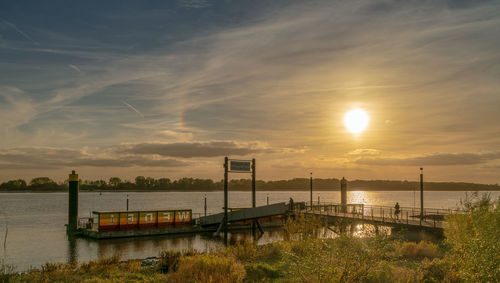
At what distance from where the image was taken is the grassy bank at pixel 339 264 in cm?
926

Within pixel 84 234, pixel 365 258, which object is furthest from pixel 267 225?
pixel 365 258

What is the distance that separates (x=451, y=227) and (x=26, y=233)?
Result: 4991cm

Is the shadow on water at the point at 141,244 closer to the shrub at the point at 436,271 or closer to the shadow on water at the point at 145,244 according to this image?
the shadow on water at the point at 145,244

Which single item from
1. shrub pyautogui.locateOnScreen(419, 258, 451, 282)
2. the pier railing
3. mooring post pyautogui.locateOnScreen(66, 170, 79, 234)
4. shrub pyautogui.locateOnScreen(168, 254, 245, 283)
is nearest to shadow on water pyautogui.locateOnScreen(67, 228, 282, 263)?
mooring post pyautogui.locateOnScreen(66, 170, 79, 234)

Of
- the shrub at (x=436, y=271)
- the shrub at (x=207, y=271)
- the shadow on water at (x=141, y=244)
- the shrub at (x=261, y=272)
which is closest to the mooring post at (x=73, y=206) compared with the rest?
the shadow on water at (x=141, y=244)

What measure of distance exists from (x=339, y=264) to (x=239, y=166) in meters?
30.1

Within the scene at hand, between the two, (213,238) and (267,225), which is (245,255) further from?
(267,225)

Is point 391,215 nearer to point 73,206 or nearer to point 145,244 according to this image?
point 145,244

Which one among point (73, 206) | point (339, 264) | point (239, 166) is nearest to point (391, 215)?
point (239, 166)

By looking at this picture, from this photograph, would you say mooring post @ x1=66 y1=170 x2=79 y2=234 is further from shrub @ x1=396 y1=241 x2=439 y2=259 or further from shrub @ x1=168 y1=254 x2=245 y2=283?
shrub @ x1=396 y1=241 x2=439 y2=259

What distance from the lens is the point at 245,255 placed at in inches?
706

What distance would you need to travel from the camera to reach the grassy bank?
9258 millimetres

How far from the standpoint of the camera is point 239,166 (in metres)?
40.1

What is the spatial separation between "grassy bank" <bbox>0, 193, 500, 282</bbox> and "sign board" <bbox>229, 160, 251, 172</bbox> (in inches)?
776
